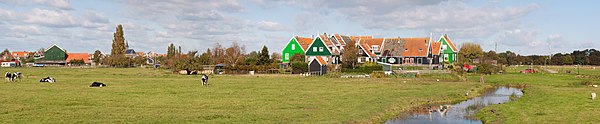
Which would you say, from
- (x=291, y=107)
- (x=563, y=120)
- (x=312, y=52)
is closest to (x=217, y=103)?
(x=291, y=107)

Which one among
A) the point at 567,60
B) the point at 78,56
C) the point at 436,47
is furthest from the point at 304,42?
the point at 78,56

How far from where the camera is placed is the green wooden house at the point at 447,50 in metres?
94.9

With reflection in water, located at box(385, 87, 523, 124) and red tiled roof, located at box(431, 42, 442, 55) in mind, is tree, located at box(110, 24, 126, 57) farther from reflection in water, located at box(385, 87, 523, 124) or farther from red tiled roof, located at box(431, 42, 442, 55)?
reflection in water, located at box(385, 87, 523, 124)

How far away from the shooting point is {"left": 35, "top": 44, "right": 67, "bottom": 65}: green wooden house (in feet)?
481

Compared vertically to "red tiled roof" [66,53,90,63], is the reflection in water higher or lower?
lower

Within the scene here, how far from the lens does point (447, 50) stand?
95.5 meters

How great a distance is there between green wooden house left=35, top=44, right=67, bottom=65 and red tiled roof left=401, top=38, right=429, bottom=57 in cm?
9913

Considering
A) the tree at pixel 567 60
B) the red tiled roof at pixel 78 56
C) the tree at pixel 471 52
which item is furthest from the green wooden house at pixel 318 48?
the red tiled roof at pixel 78 56

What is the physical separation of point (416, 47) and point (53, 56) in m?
105

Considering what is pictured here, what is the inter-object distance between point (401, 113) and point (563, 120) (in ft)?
21.2

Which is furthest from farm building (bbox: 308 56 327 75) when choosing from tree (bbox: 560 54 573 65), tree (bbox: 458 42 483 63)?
tree (bbox: 560 54 573 65)

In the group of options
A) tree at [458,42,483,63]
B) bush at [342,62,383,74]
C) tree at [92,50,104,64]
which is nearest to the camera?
bush at [342,62,383,74]

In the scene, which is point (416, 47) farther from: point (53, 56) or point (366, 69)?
point (53, 56)

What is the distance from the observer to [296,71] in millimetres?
66812
